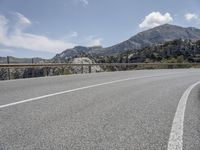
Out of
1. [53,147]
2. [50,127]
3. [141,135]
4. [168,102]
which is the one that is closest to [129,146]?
A: [141,135]

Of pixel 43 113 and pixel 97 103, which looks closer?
pixel 43 113

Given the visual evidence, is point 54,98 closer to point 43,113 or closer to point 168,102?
point 43,113

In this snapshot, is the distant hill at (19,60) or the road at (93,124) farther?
the distant hill at (19,60)

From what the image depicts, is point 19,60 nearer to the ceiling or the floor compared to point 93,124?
nearer to the ceiling

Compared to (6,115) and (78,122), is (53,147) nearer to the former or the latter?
(78,122)

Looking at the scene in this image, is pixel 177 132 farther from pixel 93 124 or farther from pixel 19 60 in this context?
pixel 19 60

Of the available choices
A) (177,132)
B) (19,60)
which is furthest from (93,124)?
(19,60)

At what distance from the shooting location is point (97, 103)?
7980mm

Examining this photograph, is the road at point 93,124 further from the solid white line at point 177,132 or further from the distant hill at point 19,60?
the distant hill at point 19,60

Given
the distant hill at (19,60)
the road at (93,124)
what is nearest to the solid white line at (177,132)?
the road at (93,124)

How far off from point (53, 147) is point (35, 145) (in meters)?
0.26

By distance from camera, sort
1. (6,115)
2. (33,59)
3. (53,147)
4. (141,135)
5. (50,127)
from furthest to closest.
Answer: (33,59) < (6,115) < (50,127) < (141,135) < (53,147)

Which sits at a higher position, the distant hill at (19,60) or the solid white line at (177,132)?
the distant hill at (19,60)

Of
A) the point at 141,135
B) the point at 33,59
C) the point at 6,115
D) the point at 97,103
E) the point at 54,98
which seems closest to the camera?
the point at 141,135
